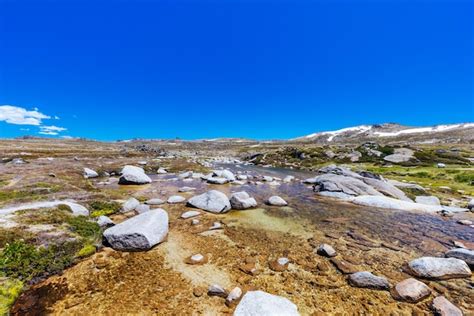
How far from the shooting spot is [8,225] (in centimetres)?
1198

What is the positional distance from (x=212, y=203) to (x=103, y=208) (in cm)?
824

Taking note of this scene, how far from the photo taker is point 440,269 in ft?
33.2

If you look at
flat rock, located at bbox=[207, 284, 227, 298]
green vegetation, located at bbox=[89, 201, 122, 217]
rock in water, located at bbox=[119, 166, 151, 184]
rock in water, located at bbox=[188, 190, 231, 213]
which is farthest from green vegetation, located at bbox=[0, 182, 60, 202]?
flat rock, located at bbox=[207, 284, 227, 298]

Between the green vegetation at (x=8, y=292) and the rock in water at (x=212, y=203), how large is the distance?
1178cm

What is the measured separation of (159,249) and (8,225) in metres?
7.65

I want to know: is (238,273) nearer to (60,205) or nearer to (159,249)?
(159,249)

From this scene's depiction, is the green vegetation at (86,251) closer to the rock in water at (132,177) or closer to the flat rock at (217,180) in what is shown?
the rock in water at (132,177)

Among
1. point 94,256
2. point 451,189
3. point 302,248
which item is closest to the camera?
point 94,256

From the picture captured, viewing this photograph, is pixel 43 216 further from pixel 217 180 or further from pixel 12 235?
pixel 217 180

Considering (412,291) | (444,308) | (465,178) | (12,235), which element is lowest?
(444,308)

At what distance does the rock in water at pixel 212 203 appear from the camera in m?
18.9

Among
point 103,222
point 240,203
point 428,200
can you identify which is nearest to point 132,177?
point 103,222

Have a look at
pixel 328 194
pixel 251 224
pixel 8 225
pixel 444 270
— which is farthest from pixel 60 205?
pixel 328 194

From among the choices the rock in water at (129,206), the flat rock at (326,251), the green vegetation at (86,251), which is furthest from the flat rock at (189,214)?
the flat rock at (326,251)
